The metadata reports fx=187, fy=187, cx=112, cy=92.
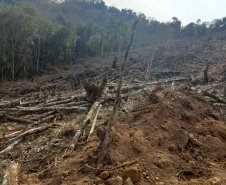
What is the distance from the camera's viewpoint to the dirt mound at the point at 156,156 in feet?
7.18

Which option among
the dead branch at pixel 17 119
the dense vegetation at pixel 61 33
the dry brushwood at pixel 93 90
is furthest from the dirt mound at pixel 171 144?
the dead branch at pixel 17 119

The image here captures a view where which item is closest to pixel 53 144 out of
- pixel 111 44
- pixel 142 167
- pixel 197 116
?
pixel 142 167

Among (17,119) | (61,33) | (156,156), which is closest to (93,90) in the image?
(156,156)

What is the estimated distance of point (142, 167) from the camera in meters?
2.37

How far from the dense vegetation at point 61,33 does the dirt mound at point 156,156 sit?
227cm

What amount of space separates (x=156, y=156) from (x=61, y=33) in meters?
22.6

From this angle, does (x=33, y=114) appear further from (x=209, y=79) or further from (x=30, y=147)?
(x=209, y=79)

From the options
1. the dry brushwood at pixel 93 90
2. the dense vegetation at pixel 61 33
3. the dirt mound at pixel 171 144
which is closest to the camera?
the dirt mound at pixel 171 144

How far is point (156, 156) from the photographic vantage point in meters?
2.61

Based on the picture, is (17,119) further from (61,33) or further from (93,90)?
(61,33)

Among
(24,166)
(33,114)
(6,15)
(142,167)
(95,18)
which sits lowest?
(33,114)

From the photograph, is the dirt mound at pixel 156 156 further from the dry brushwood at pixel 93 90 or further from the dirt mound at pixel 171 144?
the dry brushwood at pixel 93 90

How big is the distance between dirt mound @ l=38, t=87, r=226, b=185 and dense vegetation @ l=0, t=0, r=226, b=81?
2.27 m

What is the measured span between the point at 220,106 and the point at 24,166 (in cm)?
583
